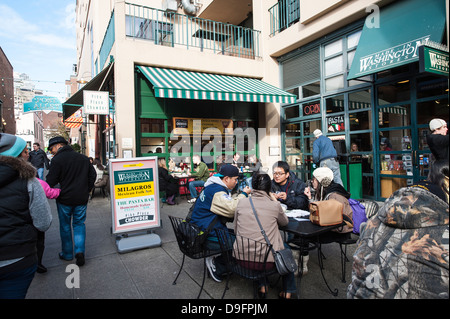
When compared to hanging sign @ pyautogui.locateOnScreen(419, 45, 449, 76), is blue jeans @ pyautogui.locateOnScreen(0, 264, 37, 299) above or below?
below

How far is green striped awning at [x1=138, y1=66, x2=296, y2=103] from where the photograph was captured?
762 centimetres

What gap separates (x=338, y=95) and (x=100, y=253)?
7421mm

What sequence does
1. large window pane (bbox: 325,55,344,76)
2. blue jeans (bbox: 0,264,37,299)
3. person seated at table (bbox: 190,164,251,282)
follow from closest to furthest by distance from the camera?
blue jeans (bbox: 0,264,37,299), person seated at table (bbox: 190,164,251,282), large window pane (bbox: 325,55,344,76)

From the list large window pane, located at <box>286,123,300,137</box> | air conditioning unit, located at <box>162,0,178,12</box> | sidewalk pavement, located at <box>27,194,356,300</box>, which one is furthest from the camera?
air conditioning unit, located at <box>162,0,178,12</box>

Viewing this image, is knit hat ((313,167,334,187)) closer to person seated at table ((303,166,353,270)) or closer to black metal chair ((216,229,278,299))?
person seated at table ((303,166,353,270))

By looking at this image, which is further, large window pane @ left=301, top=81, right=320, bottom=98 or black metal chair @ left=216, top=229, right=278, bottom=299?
large window pane @ left=301, top=81, right=320, bottom=98

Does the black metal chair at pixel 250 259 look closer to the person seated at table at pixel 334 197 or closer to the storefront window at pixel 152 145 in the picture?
the person seated at table at pixel 334 197

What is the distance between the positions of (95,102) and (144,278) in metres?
6.36

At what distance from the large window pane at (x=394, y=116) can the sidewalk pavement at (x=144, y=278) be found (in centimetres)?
388

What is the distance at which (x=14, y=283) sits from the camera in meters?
1.99

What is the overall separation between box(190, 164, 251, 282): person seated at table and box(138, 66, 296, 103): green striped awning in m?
4.57

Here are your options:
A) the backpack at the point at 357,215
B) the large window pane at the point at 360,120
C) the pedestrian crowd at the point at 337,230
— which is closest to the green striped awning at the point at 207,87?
the large window pane at the point at 360,120

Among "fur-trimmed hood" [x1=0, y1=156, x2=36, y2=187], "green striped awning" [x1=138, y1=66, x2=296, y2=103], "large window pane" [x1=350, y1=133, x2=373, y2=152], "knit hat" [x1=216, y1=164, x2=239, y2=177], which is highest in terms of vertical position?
"green striped awning" [x1=138, y1=66, x2=296, y2=103]

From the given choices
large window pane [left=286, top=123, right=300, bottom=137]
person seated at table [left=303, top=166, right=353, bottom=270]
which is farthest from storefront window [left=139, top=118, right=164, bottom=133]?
person seated at table [left=303, top=166, right=353, bottom=270]
